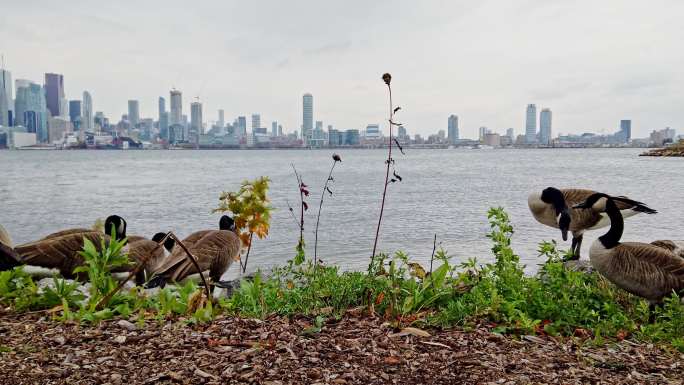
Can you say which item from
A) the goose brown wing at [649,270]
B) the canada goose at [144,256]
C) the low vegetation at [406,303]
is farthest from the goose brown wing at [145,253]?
the goose brown wing at [649,270]

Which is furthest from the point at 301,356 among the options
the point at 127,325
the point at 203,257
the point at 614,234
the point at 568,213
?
the point at 568,213

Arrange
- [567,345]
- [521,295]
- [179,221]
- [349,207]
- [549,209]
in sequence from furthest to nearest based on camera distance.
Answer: [349,207] < [179,221] < [549,209] < [521,295] < [567,345]

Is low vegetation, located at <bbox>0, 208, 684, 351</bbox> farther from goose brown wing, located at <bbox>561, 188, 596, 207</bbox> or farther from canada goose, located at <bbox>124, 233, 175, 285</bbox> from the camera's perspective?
goose brown wing, located at <bbox>561, 188, 596, 207</bbox>

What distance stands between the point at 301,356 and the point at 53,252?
15.3 ft

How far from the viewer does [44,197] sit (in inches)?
1347

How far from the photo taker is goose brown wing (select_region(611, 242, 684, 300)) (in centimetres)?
541

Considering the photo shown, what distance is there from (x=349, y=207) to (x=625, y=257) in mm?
20522

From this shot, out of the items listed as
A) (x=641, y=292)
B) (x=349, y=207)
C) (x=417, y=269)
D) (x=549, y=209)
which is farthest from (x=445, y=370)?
(x=349, y=207)

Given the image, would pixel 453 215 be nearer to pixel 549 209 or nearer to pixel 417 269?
pixel 549 209

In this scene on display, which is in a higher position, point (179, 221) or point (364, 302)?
point (364, 302)

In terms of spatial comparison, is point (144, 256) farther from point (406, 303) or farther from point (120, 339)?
point (406, 303)

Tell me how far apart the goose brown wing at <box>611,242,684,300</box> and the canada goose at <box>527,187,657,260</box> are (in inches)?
122

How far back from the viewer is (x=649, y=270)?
5.48 metres

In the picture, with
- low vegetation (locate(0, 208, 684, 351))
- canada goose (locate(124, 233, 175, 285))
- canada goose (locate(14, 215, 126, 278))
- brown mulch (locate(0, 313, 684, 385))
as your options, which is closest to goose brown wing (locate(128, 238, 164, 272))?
canada goose (locate(124, 233, 175, 285))
